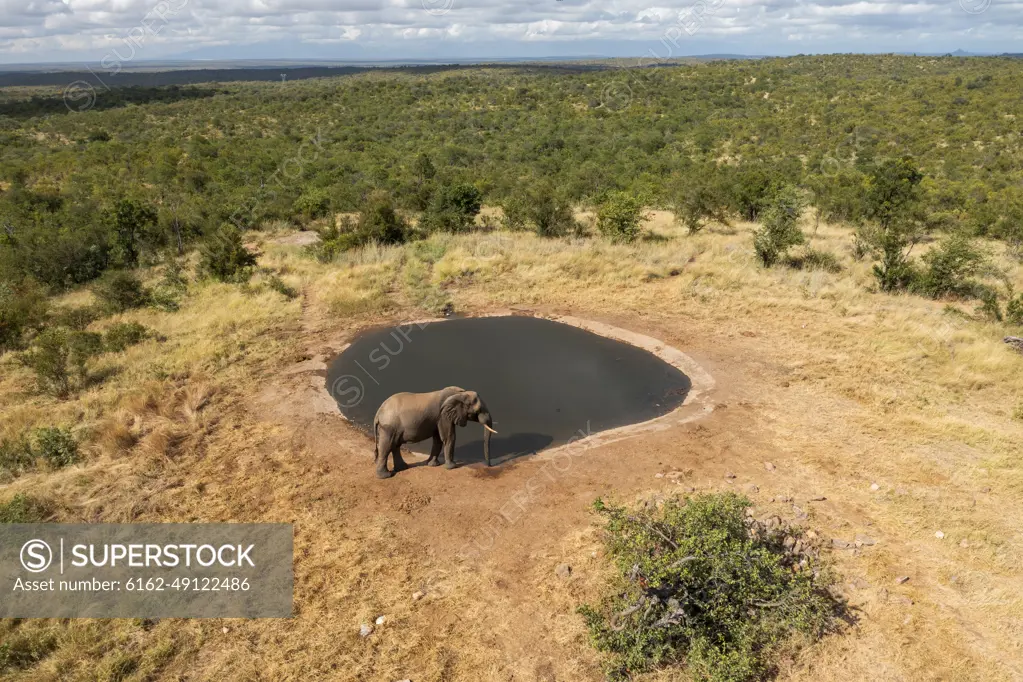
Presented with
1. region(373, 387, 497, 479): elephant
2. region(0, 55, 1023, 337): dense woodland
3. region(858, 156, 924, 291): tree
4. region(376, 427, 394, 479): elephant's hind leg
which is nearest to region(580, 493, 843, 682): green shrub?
region(373, 387, 497, 479): elephant

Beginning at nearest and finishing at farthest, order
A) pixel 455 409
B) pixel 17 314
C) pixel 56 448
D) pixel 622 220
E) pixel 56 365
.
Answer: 1. pixel 455 409
2. pixel 56 448
3. pixel 56 365
4. pixel 17 314
5. pixel 622 220

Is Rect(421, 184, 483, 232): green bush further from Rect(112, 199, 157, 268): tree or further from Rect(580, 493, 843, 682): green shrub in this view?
Rect(580, 493, 843, 682): green shrub

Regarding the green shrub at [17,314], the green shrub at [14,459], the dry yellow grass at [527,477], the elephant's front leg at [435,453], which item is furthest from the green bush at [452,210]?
the green shrub at [14,459]

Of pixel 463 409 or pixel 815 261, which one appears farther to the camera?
pixel 815 261

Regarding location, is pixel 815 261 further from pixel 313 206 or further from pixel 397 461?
pixel 313 206

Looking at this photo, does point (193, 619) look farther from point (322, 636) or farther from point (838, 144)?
point (838, 144)

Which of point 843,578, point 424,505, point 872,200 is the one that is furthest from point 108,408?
point 872,200

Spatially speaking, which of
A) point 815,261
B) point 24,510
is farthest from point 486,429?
point 815,261
